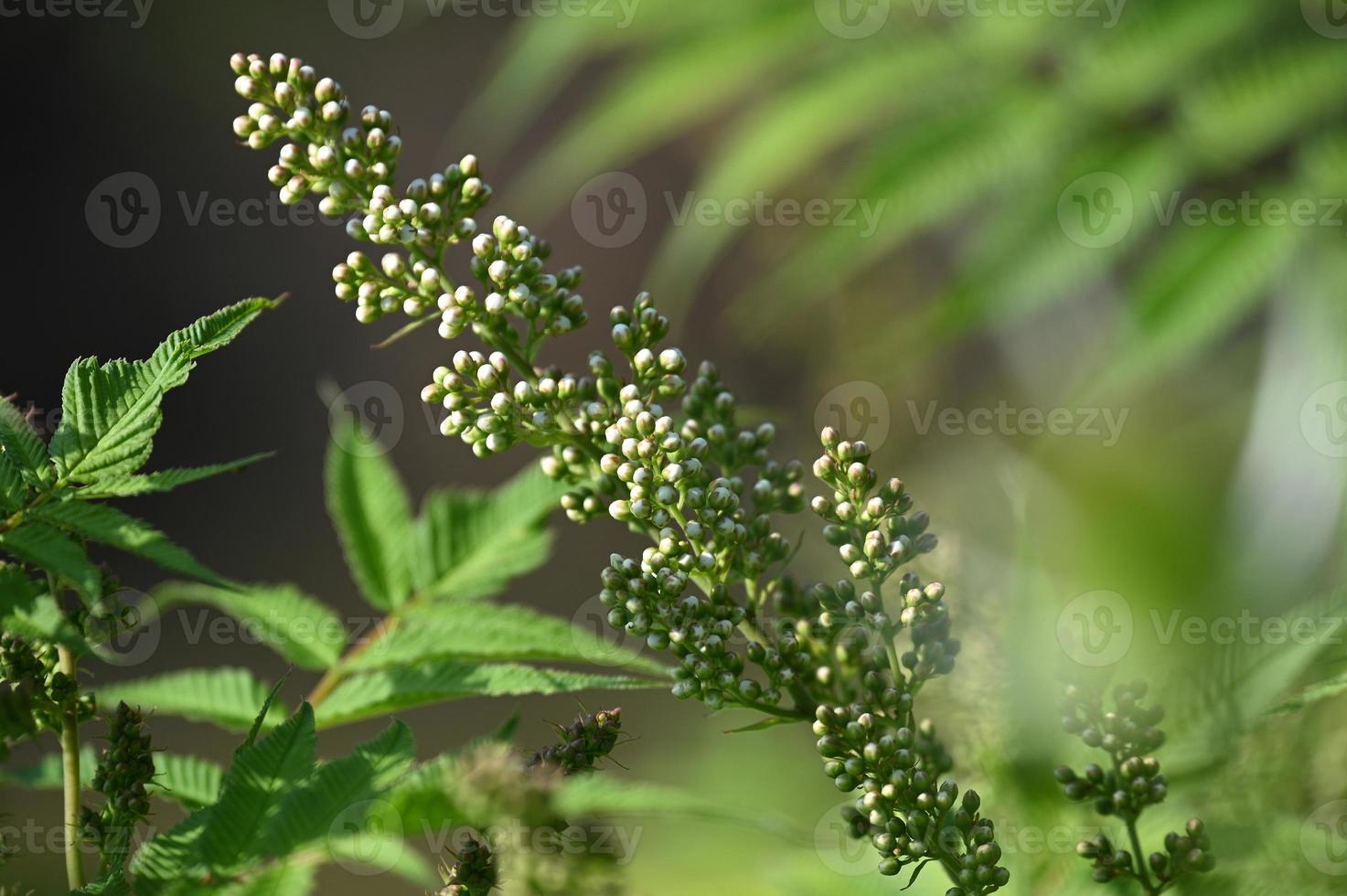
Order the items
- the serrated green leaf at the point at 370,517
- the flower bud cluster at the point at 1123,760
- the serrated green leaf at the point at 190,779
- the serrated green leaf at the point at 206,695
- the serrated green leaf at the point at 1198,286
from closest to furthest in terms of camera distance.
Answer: the flower bud cluster at the point at 1123,760 < the serrated green leaf at the point at 190,779 < the serrated green leaf at the point at 206,695 < the serrated green leaf at the point at 370,517 < the serrated green leaf at the point at 1198,286

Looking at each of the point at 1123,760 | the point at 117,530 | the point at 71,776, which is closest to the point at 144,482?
the point at 117,530

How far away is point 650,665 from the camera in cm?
91

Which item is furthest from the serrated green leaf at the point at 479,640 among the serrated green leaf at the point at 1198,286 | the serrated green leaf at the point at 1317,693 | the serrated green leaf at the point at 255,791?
the serrated green leaf at the point at 1198,286

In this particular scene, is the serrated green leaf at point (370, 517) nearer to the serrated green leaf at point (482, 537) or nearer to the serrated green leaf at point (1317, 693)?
the serrated green leaf at point (482, 537)

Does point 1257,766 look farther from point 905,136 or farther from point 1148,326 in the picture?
point 905,136

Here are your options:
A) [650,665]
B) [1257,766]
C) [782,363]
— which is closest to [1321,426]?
[1257,766]

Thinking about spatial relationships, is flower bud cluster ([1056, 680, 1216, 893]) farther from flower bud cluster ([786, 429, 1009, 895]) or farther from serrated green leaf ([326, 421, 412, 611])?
serrated green leaf ([326, 421, 412, 611])

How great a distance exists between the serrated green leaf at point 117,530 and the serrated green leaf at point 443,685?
0.70 ft

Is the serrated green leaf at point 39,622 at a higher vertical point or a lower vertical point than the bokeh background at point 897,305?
lower

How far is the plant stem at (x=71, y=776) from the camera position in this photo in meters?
0.80

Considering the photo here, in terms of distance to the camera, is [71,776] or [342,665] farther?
[342,665]

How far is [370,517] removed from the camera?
4.60ft

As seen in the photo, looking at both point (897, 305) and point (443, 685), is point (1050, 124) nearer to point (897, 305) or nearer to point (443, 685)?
point (443, 685)

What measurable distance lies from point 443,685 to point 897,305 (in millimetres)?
5155
